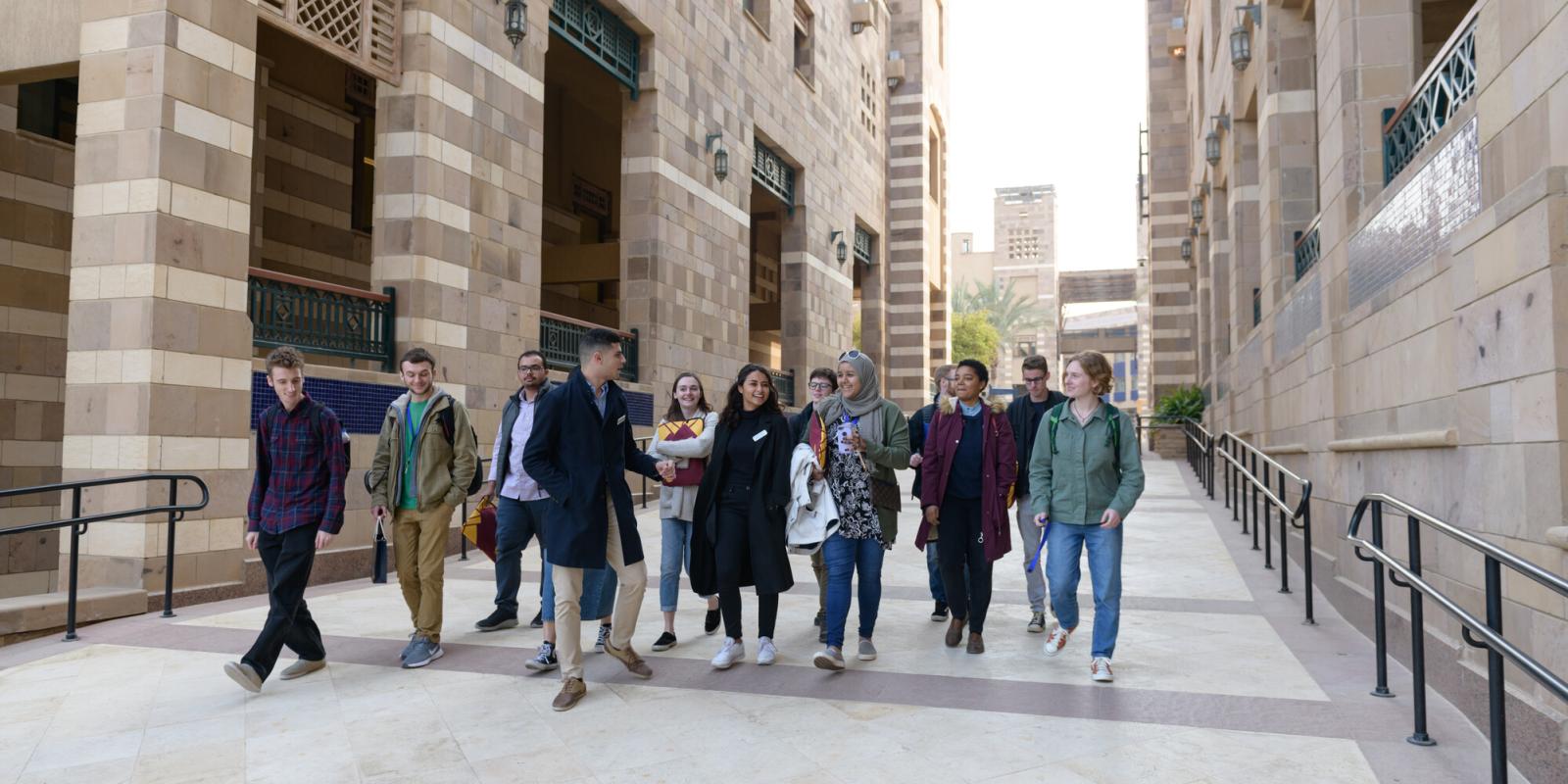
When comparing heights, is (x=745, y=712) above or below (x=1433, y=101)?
below

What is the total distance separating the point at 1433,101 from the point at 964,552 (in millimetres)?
4055

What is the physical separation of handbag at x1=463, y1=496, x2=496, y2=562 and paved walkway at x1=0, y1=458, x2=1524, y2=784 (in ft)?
1.90

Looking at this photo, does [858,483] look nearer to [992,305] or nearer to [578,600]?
[578,600]

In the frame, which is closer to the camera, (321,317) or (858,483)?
(858,483)

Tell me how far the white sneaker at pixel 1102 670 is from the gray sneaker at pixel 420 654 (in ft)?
12.4

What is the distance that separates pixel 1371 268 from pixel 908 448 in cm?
376

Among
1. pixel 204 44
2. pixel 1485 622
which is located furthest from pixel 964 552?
pixel 204 44

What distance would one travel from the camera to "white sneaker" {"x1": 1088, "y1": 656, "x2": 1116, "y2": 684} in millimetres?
5307

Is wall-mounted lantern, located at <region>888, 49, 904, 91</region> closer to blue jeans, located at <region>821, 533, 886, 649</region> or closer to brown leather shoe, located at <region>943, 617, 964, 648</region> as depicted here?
brown leather shoe, located at <region>943, 617, 964, 648</region>

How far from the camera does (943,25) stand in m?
35.8

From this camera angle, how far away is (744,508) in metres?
5.52

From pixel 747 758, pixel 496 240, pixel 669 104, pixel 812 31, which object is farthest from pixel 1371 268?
pixel 812 31

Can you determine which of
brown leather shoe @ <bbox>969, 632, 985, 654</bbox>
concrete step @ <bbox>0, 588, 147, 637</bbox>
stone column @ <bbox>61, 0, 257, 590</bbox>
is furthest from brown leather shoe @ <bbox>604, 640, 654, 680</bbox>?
stone column @ <bbox>61, 0, 257, 590</bbox>

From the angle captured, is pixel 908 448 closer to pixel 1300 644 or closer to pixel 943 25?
pixel 1300 644
